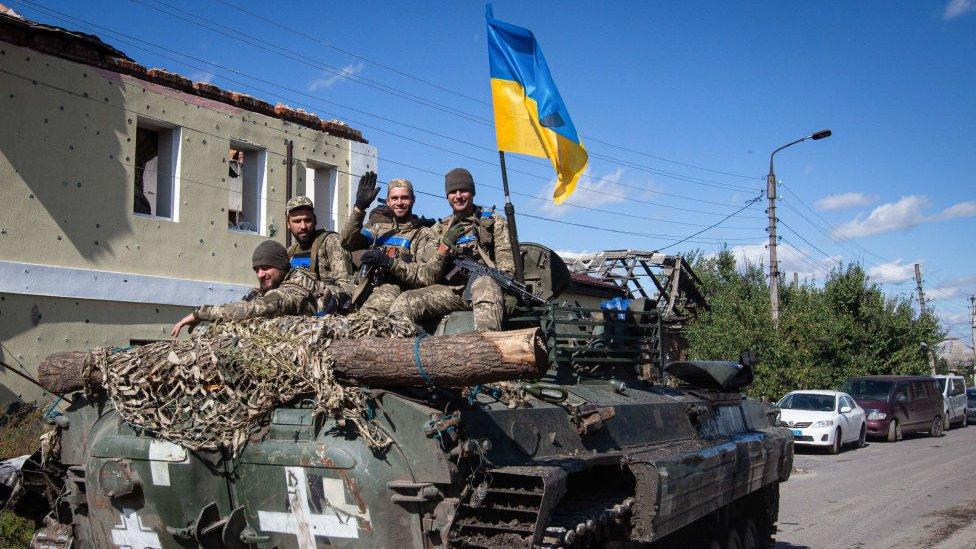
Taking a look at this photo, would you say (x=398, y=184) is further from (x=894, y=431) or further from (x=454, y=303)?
(x=894, y=431)

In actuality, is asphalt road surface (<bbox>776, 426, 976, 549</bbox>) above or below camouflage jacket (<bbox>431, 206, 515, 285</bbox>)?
below

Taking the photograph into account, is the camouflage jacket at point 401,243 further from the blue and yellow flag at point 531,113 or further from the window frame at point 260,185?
the window frame at point 260,185

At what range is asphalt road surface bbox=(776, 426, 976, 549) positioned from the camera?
1030 centimetres

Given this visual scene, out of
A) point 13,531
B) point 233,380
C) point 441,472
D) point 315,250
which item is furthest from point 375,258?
point 13,531

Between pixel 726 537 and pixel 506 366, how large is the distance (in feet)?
14.5

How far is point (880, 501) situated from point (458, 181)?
861 cm

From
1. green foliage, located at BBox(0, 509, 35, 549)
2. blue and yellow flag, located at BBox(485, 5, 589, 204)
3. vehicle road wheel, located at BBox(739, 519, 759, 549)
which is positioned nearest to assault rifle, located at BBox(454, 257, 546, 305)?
blue and yellow flag, located at BBox(485, 5, 589, 204)

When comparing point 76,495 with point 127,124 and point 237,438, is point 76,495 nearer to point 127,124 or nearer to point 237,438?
point 237,438

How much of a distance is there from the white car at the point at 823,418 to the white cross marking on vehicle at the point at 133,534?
1650 centimetres

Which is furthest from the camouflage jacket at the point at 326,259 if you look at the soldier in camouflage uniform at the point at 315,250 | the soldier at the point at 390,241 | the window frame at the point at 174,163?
the window frame at the point at 174,163

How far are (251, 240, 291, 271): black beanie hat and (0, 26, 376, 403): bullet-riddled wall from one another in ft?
24.7

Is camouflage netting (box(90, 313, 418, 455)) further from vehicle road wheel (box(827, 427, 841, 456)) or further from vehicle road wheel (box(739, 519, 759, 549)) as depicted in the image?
vehicle road wheel (box(827, 427, 841, 456))

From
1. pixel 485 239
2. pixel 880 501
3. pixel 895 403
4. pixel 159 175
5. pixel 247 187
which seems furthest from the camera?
pixel 895 403

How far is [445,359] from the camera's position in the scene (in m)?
4.74
